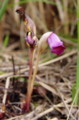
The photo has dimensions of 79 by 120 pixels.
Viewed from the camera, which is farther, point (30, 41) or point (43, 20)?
point (43, 20)

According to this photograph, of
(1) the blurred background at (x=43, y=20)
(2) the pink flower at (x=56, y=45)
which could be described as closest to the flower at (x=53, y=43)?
(2) the pink flower at (x=56, y=45)

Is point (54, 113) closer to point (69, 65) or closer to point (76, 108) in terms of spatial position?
point (76, 108)

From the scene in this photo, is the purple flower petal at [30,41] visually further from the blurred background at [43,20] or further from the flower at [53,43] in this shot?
the blurred background at [43,20]

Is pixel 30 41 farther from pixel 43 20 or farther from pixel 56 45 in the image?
pixel 43 20

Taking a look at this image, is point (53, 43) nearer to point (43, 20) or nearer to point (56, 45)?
point (56, 45)

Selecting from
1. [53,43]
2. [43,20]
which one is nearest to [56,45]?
[53,43]

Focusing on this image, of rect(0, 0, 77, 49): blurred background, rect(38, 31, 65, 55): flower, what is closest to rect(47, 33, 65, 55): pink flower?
rect(38, 31, 65, 55): flower

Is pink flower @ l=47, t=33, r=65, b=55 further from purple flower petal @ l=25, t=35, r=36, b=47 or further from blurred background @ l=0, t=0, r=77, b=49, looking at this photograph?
blurred background @ l=0, t=0, r=77, b=49

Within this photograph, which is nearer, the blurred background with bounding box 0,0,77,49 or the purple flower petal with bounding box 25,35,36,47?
the purple flower petal with bounding box 25,35,36,47

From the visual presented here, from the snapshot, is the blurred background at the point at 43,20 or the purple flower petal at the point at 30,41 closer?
the purple flower petal at the point at 30,41

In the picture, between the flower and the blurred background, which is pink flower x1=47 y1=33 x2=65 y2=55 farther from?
the blurred background

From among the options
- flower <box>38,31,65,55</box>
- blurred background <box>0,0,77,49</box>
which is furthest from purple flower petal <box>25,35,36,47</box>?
blurred background <box>0,0,77,49</box>

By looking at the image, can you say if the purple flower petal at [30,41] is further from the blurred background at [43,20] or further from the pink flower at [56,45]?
the blurred background at [43,20]
